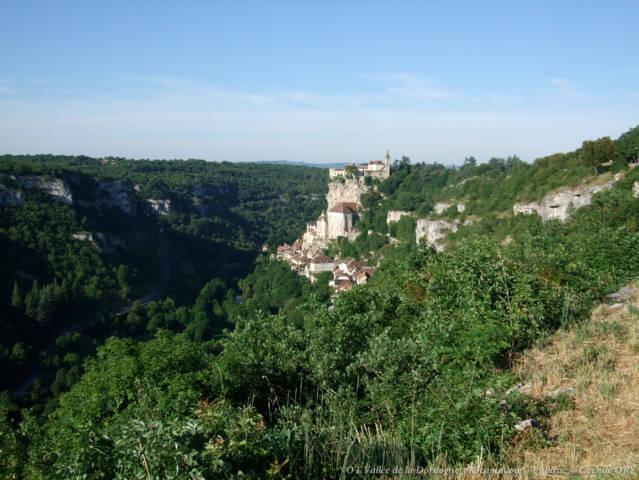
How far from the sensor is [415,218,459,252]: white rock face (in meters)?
37.2

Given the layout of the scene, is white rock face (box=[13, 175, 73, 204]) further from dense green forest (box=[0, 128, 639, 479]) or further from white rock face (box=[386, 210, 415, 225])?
dense green forest (box=[0, 128, 639, 479])

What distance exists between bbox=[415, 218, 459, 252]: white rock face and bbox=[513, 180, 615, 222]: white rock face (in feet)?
27.4

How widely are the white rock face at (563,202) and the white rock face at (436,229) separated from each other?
27.4ft

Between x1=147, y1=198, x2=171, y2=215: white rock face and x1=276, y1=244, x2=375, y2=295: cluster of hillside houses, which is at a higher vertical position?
x1=147, y1=198, x2=171, y2=215: white rock face

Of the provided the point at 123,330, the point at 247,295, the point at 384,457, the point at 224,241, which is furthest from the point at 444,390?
the point at 224,241

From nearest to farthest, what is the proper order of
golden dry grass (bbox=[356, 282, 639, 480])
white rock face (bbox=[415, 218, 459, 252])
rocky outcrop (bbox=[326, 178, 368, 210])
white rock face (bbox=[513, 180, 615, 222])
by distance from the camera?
A: golden dry grass (bbox=[356, 282, 639, 480]), white rock face (bbox=[513, 180, 615, 222]), white rock face (bbox=[415, 218, 459, 252]), rocky outcrop (bbox=[326, 178, 368, 210])

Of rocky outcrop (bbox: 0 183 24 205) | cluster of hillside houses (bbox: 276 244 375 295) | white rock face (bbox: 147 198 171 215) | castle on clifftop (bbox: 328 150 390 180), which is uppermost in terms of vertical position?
castle on clifftop (bbox: 328 150 390 180)

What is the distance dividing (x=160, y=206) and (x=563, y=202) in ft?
238

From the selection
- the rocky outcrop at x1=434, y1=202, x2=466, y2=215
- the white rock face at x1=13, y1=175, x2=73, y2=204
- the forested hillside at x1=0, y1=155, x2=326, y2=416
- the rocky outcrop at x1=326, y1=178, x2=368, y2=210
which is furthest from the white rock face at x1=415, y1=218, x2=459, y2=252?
the white rock face at x1=13, y1=175, x2=73, y2=204

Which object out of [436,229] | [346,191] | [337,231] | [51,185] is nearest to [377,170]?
[346,191]

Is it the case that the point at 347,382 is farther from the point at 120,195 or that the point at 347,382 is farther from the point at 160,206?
the point at 160,206

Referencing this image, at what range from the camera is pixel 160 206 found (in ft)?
264

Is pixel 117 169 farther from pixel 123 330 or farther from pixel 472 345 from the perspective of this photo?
pixel 472 345

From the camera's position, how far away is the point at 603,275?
9234 millimetres
